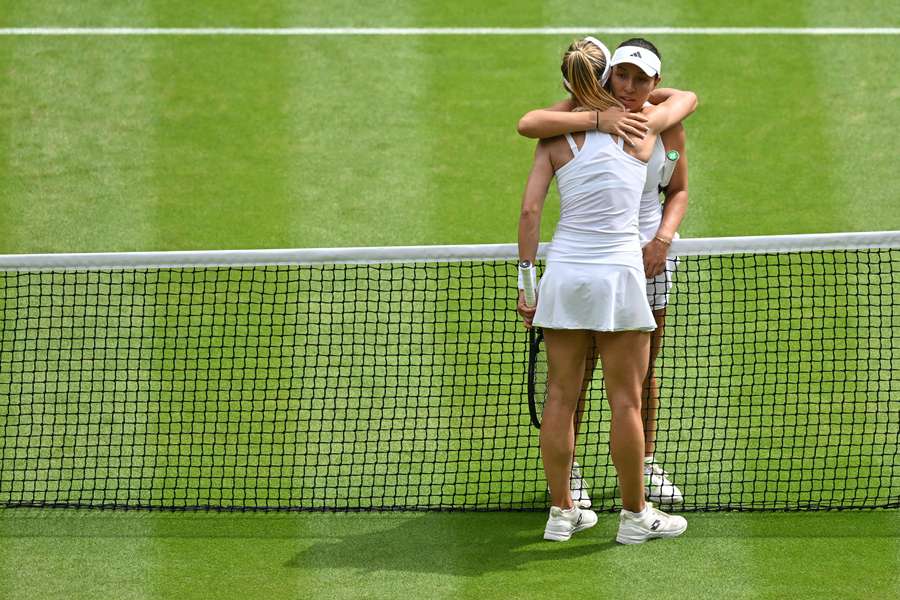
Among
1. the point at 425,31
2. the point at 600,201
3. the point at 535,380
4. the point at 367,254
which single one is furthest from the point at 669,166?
the point at 425,31

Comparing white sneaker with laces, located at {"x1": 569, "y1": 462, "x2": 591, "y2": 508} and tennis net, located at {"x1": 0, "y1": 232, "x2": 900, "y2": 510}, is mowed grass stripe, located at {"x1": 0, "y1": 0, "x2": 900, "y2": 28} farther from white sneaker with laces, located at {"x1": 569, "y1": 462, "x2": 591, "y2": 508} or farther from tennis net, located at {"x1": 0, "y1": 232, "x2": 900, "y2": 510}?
white sneaker with laces, located at {"x1": 569, "y1": 462, "x2": 591, "y2": 508}

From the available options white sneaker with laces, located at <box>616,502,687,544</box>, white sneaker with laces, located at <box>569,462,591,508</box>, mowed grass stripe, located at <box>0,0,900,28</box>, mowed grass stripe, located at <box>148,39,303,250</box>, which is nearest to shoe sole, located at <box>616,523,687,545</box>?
white sneaker with laces, located at <box>616,502,687,544</box>

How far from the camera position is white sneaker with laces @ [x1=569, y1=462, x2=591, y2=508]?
6.89m

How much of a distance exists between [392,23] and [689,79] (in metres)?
2.48

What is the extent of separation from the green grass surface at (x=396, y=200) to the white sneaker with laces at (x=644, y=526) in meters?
0.07

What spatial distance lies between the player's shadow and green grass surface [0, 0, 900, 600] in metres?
0.01

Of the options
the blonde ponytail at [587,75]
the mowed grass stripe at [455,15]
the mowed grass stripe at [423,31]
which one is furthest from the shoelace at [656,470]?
the mowed grass stripe at [455,15]

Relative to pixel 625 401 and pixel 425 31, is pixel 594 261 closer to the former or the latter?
pixel 625 401

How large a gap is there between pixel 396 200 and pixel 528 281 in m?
3.71

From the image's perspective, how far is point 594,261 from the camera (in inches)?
242

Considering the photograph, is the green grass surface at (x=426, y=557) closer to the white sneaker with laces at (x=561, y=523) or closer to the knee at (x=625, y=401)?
the white sneaker with laces at (x=561, y=523)

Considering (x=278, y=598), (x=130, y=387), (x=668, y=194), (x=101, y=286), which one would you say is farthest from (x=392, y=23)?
(x=278, y=598)

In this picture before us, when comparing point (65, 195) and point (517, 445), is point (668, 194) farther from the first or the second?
point (65, 195)

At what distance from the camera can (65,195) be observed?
991 cm
